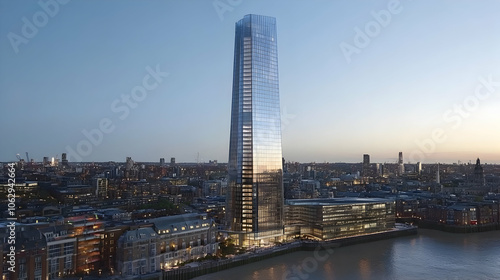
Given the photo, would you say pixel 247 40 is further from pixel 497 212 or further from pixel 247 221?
pixel 497 212

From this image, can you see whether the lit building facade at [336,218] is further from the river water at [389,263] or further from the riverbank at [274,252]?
the river water at [389,263]

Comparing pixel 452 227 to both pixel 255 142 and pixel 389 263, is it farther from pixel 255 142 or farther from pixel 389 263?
pixel 255 142
